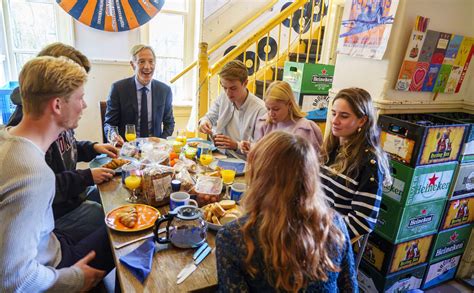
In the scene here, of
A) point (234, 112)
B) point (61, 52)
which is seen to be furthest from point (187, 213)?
point (234, 112)

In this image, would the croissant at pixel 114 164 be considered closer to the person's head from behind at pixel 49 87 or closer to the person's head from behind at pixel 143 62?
the person's head from behind at pixel 49 87

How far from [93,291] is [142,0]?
3.27 metres

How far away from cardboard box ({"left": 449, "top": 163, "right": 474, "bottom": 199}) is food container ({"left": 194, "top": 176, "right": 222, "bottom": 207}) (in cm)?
158

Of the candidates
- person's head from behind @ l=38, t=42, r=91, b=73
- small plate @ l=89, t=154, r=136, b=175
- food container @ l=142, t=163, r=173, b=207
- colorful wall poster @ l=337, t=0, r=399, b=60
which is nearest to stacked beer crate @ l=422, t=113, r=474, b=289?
colorful wall poster @ l=337, t=0, r=399, b=60

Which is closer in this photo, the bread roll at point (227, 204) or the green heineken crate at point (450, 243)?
the bread roll at point (227, 204)

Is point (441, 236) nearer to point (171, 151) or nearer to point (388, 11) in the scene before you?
point (388, 11)

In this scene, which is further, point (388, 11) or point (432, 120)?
point (432, 120)

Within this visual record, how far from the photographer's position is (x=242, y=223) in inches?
33.4

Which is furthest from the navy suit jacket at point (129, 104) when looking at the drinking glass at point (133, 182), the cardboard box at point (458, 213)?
the cardboard box at point (458, 213)

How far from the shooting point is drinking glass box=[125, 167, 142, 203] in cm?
148

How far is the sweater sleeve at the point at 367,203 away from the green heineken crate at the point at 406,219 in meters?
0.63

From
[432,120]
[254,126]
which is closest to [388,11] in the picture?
[432,120]

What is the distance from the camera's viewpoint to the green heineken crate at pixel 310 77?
2906 millimetres

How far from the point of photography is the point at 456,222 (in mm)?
2150
